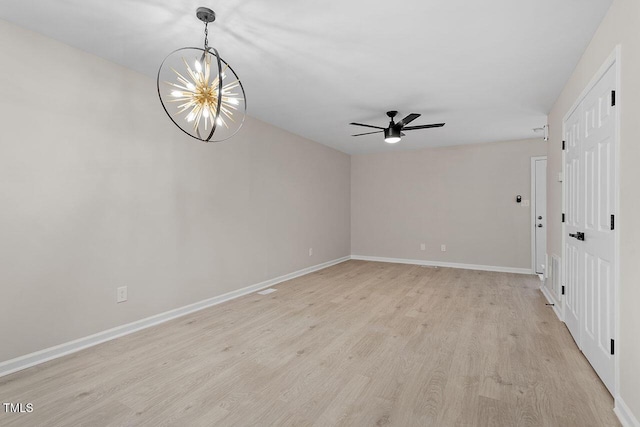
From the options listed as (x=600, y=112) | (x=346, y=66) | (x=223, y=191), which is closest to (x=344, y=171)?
(x=223, y=191)

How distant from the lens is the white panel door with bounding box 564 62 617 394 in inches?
75.7

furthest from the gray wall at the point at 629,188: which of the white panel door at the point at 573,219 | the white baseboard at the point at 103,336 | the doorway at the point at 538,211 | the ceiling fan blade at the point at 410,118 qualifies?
Answer: the doorway at the point at 538,211

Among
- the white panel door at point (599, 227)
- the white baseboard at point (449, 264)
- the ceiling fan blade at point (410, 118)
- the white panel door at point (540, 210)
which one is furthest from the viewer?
the white baseboard at point (449, 264)

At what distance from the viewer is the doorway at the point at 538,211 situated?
5.42 metres

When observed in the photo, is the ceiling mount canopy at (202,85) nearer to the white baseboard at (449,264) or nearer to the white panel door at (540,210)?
the white baseboard at (449,264)

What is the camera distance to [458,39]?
238cm

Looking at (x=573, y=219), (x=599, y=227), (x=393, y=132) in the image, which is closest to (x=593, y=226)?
(x=599, y=227)

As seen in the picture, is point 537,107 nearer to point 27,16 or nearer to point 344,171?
point 344,171

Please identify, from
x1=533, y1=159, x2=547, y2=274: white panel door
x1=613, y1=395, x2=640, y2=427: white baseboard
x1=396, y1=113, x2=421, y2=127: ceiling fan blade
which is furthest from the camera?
x1=533, y1=159, x2=547, y2=274: white panel door

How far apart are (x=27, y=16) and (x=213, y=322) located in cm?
278

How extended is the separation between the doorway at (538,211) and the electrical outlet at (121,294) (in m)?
6.04

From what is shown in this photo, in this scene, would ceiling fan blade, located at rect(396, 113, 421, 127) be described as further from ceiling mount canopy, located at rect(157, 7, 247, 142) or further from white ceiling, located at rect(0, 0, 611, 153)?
ceiling mount canopy, located at rect(157, 7, 247, 142)

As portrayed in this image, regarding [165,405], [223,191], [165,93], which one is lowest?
[165,405]

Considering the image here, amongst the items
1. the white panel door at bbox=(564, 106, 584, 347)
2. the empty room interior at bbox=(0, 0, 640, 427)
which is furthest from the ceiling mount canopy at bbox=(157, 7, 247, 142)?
the white panel door at bbox=(564, 106, 584, 347)
